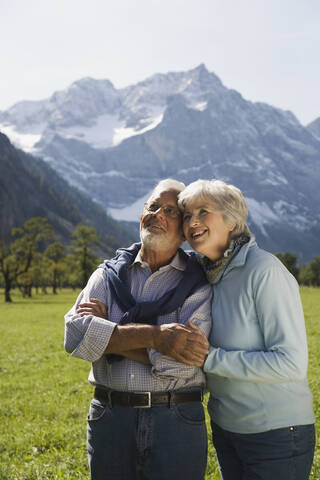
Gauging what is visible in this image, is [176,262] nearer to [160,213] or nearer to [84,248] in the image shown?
[160,213]

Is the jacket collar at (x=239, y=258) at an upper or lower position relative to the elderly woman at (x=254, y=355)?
upper

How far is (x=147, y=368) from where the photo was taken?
13.1 feet

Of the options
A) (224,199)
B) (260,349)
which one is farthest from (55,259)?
(260,349)

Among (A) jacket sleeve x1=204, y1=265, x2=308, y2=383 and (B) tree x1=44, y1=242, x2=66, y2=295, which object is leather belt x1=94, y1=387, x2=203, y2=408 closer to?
(A) jacket sleeve x1=204, y1=265, x2=308, y2=383

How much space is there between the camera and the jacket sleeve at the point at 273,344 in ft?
11.7

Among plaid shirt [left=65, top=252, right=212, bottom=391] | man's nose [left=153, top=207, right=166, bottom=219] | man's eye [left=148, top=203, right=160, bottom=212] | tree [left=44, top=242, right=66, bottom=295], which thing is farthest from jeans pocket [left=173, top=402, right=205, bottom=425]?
tree [left=44, top=242, right=66, bottom=295]

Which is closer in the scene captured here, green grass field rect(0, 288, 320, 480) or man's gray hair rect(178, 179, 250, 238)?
man's gray hair rect(178, 179, 250, 238)

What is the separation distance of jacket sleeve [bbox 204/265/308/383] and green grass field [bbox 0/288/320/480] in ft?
12.8

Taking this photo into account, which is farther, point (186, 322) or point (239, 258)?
point (186, 322)

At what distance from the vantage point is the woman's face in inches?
158

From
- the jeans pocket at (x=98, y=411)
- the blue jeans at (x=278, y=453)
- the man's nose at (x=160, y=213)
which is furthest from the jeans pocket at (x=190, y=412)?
the man's nose at (x=160, y=213)

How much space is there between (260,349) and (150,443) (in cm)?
130

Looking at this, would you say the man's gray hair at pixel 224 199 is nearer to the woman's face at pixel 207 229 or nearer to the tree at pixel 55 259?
the woman's face at pixel 207 229

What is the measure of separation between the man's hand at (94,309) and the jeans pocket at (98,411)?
836 millimetres
